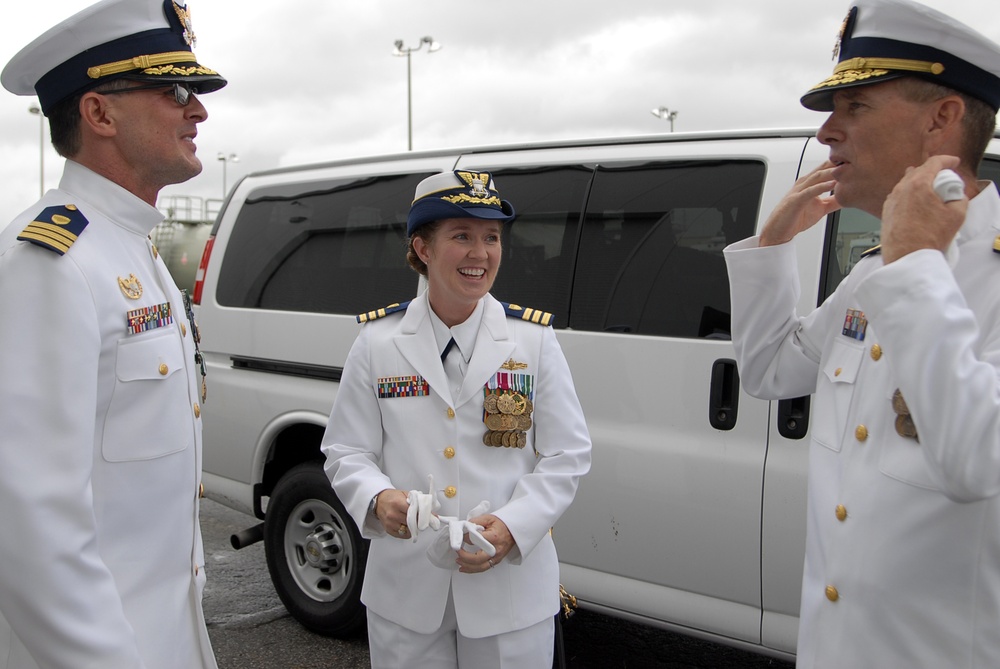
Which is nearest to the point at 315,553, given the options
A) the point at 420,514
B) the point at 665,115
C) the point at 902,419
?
A: the point at 420,514

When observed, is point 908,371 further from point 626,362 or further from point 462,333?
point 626,362

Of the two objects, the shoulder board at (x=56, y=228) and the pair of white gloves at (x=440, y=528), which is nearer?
the shoulder board at (x=56, y=228)

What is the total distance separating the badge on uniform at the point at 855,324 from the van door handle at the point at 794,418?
1013 mm

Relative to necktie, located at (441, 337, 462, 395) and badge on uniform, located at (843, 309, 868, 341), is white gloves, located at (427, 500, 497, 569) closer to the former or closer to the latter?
necktie, located at (441, 337, 462, 395)

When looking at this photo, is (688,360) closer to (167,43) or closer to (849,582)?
(849,582)

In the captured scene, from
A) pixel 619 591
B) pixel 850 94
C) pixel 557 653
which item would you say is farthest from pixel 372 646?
pixel 850 94

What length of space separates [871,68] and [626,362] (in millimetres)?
1642

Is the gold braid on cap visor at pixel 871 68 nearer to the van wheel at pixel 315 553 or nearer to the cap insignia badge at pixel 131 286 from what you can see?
the cap insignia badge at pixel 131 286

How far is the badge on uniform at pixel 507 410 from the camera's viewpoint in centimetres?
220

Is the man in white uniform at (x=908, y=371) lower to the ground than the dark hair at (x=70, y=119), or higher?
lower

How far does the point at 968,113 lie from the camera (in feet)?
5.40

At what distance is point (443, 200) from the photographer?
2.26 metres

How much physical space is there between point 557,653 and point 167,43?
1900 millimetres

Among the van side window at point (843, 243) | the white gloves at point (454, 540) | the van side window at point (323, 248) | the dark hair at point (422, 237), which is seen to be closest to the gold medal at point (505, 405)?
the white gloves at point (454, 540)
